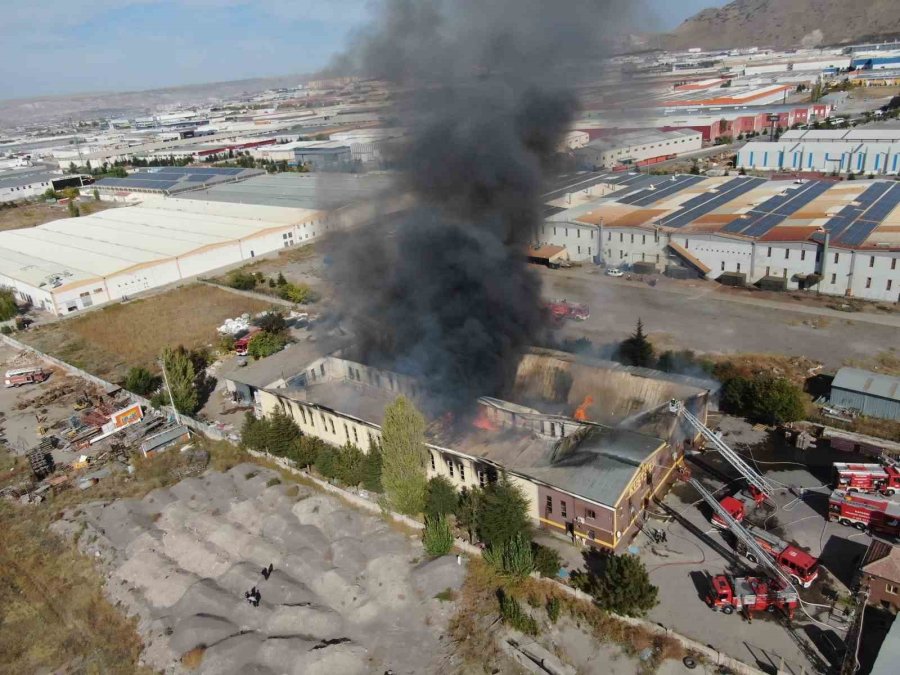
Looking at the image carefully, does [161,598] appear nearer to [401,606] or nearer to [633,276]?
[401,606]

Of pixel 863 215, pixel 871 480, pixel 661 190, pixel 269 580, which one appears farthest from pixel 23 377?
pixel 863 215

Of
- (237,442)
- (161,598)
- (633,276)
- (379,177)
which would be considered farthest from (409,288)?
(633,276)

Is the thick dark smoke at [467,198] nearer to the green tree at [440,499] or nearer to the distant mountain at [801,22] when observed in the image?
the green tree at [440,499]

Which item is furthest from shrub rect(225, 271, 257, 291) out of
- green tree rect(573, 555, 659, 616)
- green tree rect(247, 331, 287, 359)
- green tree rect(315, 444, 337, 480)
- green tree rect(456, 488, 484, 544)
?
green tree rect(573, 555, 659, 616)

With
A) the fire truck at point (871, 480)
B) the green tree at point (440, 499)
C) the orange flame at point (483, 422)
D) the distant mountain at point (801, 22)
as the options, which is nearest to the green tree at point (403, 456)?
the green tree at point (440, 499)

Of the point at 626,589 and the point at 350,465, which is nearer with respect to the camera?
the point at 626,589

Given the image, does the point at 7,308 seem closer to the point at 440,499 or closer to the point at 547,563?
the point at 440,499
